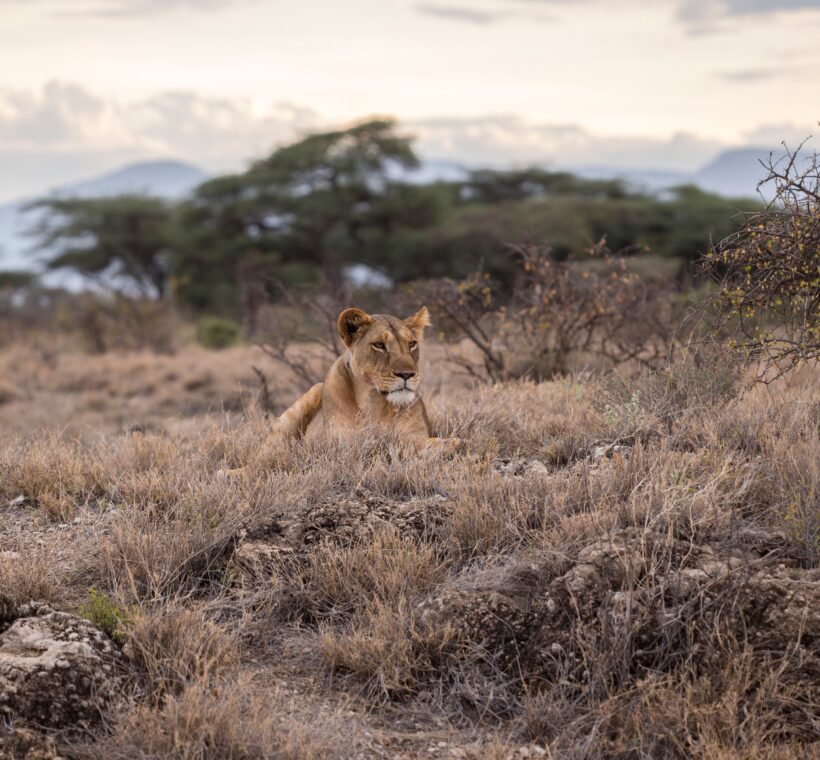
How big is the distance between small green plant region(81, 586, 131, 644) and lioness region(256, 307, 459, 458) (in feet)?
5.93

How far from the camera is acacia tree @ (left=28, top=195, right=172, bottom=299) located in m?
40.1

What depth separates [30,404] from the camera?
15453 millimetres

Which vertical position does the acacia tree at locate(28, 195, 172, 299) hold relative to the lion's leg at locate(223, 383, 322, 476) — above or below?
below

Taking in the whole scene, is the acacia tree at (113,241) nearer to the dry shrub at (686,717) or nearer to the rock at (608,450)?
the rock at (608,450)

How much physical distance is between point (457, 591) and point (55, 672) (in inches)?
60.2

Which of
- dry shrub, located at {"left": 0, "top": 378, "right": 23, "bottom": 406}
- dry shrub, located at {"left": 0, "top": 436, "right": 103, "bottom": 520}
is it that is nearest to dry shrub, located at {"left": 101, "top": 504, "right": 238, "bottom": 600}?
dry shrub, located at {"left": 0, "top": 436, "right": 103, "bottom": 520}

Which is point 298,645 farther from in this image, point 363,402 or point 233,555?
point 363,402

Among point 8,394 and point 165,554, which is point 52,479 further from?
point 8,394

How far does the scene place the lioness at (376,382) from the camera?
567 centimetres

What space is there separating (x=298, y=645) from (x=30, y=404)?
12.4m

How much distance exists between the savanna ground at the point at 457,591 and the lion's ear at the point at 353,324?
56 cm

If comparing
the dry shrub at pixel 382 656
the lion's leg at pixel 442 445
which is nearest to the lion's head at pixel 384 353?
the lion's leg at pixel 442 445

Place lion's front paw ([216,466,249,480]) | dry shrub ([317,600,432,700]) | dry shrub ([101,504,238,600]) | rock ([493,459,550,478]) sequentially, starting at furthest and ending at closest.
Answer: lion's front paw ([216,466,249,480]) → rock ([493,459,550,478]) → dry shrub ([101,504,238,600]) → dry shrub ([317,600,432,700])

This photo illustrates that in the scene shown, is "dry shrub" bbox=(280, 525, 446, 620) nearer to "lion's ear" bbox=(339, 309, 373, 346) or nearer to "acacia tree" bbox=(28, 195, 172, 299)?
"lion's ear" bbox=(339, 309, 373, 346)
